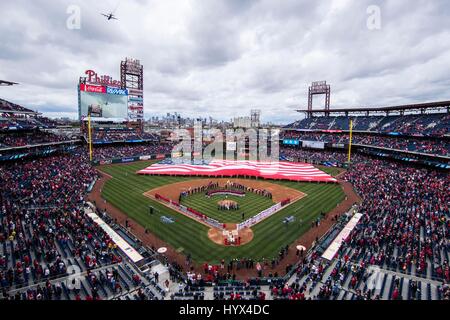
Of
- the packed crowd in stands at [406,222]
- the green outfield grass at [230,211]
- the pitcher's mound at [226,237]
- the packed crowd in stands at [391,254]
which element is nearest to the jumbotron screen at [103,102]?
the green outfield grass at [230,211]

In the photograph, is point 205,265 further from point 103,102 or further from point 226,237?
point 103,102

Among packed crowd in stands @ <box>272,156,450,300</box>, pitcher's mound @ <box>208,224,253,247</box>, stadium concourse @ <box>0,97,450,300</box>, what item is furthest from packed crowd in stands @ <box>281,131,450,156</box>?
pitcher's mound @ <box>208,224,253,247</box>

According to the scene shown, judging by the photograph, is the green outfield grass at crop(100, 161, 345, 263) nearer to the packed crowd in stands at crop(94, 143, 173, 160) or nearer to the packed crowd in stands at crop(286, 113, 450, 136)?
the packed crowd in stands at crop(94, 143, 173, 160)

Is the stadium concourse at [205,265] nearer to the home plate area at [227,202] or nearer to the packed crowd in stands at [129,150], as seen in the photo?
the home plate area at [227,202]

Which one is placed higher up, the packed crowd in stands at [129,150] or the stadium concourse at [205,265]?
the packed crowd in stands at [129,150]

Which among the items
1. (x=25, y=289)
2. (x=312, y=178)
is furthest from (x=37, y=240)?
(x=312, y=178)
